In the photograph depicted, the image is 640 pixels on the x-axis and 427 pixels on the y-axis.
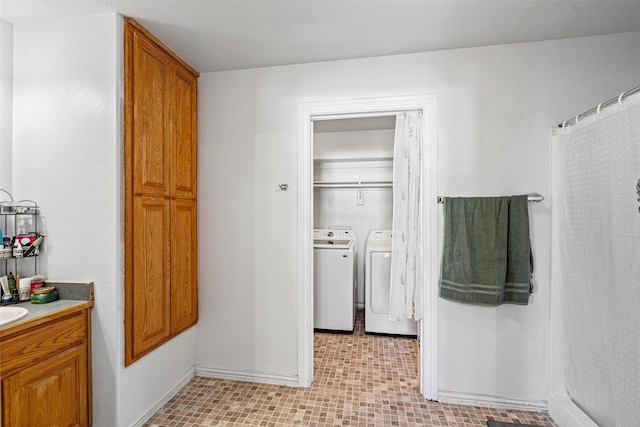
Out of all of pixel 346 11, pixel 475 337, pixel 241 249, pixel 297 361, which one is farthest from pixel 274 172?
pixel 475 337

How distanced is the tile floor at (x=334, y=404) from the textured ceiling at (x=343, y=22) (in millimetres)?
2330

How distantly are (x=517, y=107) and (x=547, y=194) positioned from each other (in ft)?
1.93

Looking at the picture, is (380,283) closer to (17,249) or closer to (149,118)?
(149,118)

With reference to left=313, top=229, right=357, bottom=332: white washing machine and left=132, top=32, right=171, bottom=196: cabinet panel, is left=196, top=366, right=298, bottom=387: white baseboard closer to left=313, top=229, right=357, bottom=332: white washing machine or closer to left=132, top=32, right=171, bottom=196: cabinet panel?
left=313, top=229, right=357, bottom=332: white washing machine

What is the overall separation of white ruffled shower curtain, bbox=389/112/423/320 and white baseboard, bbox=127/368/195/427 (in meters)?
1.59

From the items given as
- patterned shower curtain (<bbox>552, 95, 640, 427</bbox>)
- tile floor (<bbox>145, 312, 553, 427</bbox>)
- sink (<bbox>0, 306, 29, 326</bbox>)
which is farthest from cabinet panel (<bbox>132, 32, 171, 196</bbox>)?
patterned shower curtain (<bbox>552, 95, 640, 427</bbox>)

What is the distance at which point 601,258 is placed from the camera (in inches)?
62.7

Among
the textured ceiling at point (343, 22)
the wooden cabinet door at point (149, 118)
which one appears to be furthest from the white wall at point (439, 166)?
the wooden cabinet door at point (149, 118)

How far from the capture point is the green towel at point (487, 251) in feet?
6.56

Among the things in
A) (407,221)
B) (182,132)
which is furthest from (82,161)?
(407,221)

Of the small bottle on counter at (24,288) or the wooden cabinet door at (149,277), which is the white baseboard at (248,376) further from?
the small bottle on counter at (24,288)

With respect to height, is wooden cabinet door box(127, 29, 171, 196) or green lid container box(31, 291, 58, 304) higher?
wooden cabinet door box(127, 29, 171, 196)

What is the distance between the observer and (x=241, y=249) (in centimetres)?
242

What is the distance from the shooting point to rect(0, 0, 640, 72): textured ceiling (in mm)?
1673
